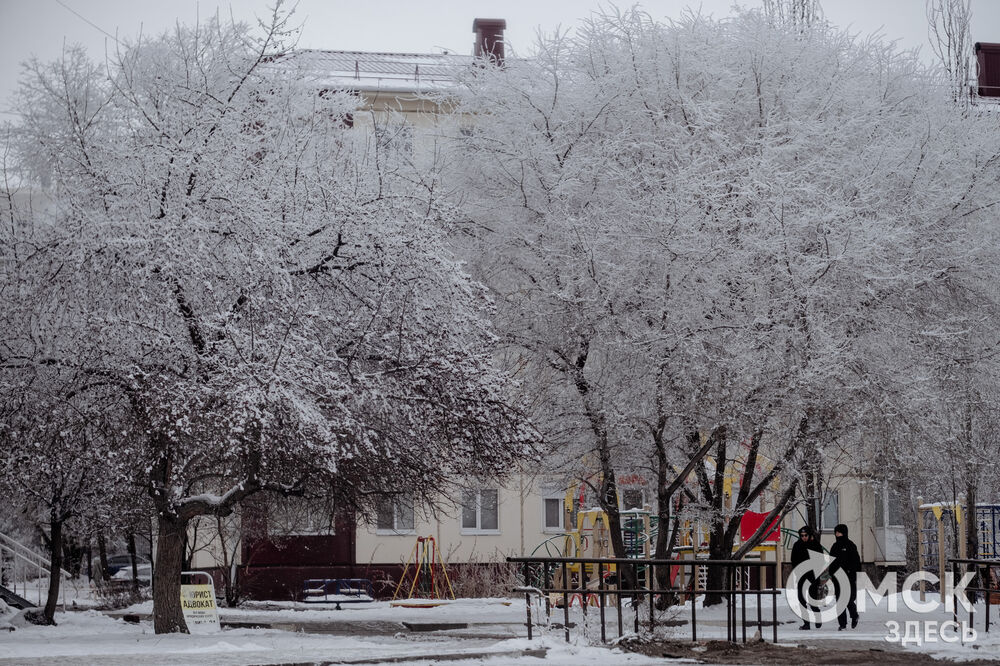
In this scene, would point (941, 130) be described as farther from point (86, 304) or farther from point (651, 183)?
point (86, 304)

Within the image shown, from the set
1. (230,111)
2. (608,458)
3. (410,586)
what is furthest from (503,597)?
(230,111)

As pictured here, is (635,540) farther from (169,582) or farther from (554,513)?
(169,582)

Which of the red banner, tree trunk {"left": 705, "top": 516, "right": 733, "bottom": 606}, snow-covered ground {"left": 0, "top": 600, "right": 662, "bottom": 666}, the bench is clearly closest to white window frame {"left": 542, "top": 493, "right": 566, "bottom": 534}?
the bench

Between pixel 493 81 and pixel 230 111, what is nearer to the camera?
pixel 230 111

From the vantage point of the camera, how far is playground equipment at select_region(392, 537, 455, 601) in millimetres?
31125

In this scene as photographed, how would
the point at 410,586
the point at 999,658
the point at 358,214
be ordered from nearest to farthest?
the point at 999,658
the point at 358,214
the point at 410,586

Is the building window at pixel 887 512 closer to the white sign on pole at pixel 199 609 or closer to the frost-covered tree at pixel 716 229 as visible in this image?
the frost-covered tree at pixel 716 229

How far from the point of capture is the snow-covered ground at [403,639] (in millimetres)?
12352

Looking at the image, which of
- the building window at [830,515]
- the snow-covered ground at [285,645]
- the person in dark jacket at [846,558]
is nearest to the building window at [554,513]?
the building window at [830,515]

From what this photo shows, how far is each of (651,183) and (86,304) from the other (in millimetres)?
8075

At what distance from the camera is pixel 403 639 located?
56.2ft

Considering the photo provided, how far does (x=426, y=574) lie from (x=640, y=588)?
11.9 meters

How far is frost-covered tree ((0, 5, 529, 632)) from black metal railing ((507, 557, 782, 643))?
2.46 m

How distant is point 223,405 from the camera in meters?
14.9
